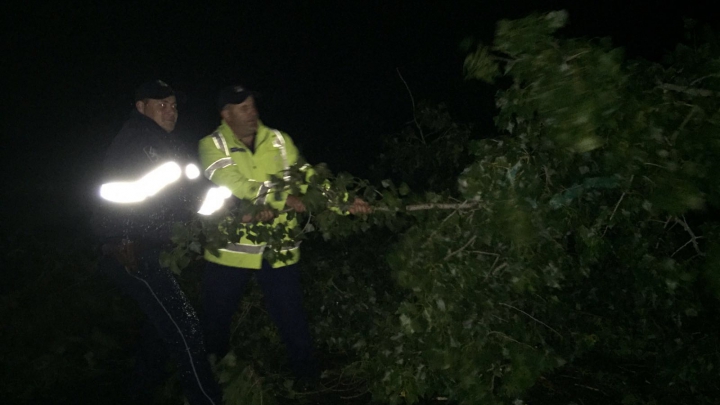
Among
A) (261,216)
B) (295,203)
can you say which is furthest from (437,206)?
(261,216)

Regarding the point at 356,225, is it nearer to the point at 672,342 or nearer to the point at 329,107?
the point at 672,342

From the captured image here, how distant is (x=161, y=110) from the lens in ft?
9.43

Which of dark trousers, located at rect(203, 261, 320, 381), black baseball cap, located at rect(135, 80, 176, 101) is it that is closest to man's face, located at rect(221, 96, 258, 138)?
black baseball cap, located at rect(135, 80, 176, 101)

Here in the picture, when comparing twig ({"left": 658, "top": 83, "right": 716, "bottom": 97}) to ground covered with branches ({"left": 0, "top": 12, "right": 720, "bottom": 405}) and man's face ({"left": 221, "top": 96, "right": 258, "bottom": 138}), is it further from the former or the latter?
man's face ({"left": 221, "top": 96, "right": 258, "bottom": 138})

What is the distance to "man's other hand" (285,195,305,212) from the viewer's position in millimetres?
2310

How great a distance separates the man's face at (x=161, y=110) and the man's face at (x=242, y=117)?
0.27m

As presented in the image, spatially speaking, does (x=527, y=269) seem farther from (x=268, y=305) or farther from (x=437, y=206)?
(x=268, y=305)

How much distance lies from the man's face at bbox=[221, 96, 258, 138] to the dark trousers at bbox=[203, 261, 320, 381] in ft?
2.36

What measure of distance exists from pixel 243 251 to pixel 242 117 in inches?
27.6

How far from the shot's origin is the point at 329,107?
24.2 feet

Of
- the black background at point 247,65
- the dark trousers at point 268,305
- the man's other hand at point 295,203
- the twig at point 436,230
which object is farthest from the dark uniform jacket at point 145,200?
the black background at point 247,65

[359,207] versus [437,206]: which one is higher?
[359,207]

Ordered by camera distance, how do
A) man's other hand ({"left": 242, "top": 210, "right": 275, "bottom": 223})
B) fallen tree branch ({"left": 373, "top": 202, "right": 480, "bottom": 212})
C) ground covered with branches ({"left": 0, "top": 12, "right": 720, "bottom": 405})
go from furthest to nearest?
man's other hand ({"left": 242, "top": 210, "right": 275, "bottom": 223}), fallen tree branch ({"left": 373, "top": 202, "right": 480, "bottom": 212}), ground covered with branches ({"left": 0, "top": 12, "right": 720, "bottom": 405})

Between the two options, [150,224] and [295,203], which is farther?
[150,224]
